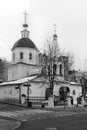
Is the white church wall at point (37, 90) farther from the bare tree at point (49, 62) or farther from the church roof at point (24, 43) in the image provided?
the church roof at point (24, 43)

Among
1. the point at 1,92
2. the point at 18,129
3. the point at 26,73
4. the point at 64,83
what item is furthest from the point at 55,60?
the point at 18,129

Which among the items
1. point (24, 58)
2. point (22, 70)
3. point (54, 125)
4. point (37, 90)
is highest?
point (24, 58)

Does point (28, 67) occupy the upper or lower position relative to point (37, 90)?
upper

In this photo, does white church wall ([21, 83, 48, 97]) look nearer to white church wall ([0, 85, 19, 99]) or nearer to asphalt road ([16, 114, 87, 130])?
white church wall ([0, 85, 19, 99])

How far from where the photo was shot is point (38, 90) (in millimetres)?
61281

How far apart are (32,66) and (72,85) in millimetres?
9995

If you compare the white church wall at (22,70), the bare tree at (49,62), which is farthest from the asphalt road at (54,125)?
the white church wall at (22,70)

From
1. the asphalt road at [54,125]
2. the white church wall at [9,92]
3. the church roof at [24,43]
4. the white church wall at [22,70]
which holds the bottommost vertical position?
the asphalt road at [54,125]

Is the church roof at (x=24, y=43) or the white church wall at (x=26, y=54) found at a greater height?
the church roof at (x=24, y=43)

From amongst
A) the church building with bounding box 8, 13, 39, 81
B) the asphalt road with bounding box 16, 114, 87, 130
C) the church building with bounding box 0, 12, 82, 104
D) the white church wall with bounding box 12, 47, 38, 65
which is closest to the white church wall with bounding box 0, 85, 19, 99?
the church building with bounding box 0, 12, 82, 104

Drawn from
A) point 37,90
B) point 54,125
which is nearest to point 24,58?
point 37,90

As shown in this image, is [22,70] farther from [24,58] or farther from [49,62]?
[49,62]

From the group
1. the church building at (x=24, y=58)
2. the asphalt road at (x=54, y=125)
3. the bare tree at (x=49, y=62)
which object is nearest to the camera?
the asphalt road at (x=54, y=125)

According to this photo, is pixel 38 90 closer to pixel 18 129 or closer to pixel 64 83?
pixel 64 83
